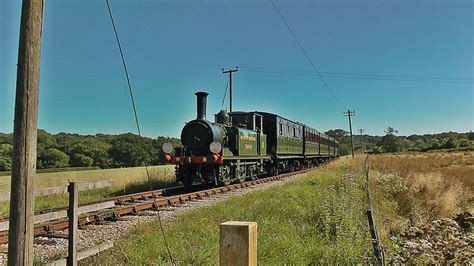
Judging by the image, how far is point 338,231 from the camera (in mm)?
6621

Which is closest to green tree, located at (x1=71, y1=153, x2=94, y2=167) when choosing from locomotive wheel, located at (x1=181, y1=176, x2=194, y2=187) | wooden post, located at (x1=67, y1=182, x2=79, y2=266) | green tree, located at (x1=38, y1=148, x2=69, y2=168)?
green tree, located at (x1=38, y1=148, x2=69, y2=168)

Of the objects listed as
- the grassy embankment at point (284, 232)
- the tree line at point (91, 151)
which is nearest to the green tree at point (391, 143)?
the tree line at point (91, 151)

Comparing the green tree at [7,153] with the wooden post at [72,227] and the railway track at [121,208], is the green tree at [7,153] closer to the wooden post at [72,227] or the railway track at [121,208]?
the wooden post at [72,227]

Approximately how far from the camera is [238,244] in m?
2.12

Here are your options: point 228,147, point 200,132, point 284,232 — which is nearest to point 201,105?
point 200,132

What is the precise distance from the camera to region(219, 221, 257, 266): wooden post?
2102mm

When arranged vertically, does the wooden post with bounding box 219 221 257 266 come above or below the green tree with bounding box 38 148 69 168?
below

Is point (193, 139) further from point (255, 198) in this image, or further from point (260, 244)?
point (260, 244)

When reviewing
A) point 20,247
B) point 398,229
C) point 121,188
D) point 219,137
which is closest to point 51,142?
point 121,188

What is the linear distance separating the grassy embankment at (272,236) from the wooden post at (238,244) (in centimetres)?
322

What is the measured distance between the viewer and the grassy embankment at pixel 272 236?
5.45 meters

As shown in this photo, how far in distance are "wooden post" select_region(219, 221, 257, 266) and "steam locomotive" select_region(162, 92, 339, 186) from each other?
13.6 metres

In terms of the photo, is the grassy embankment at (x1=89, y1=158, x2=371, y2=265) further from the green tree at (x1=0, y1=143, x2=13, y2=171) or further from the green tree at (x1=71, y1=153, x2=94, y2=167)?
the green tree at (x1=71, y1=153, x2=94, y2=167)

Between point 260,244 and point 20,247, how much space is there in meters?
3.87
